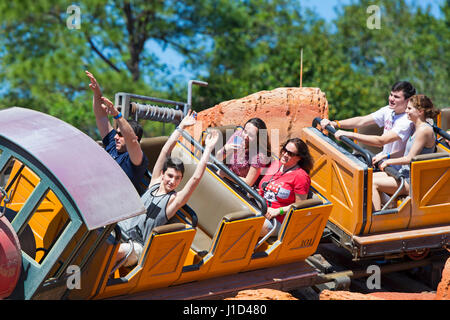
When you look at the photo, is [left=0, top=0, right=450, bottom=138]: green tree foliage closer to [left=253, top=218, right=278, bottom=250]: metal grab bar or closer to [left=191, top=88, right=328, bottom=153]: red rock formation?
[left=191, top=88, right=328, bottom=153]: red rock formation

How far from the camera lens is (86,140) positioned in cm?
374

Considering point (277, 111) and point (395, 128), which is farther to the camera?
point (277, 111)

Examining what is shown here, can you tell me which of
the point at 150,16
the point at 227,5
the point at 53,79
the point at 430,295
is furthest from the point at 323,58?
the point at 430,295

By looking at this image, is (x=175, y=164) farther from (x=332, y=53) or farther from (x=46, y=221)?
(x=332, y=53)

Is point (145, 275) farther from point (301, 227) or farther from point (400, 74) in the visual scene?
point (400, 74)

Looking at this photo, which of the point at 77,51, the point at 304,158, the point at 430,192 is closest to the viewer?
the point at 304,158

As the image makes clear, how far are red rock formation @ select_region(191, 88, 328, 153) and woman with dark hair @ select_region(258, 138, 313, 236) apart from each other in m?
3.12

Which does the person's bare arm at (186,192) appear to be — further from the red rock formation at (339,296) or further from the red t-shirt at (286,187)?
the red rock formation at (339,296)

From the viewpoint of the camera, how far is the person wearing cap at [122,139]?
458 cm

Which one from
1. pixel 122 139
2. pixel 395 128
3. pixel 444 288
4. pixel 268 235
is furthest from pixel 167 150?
pixel 444 288

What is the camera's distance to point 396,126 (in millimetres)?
5699

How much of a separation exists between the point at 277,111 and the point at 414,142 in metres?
3.15

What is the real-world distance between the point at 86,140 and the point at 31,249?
74 centimetres

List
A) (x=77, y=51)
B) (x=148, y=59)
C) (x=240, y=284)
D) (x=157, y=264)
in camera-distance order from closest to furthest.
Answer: (x=157, y=264)
(x=240, y=284)
(x=77, y=51)
(x=148, y=59)
